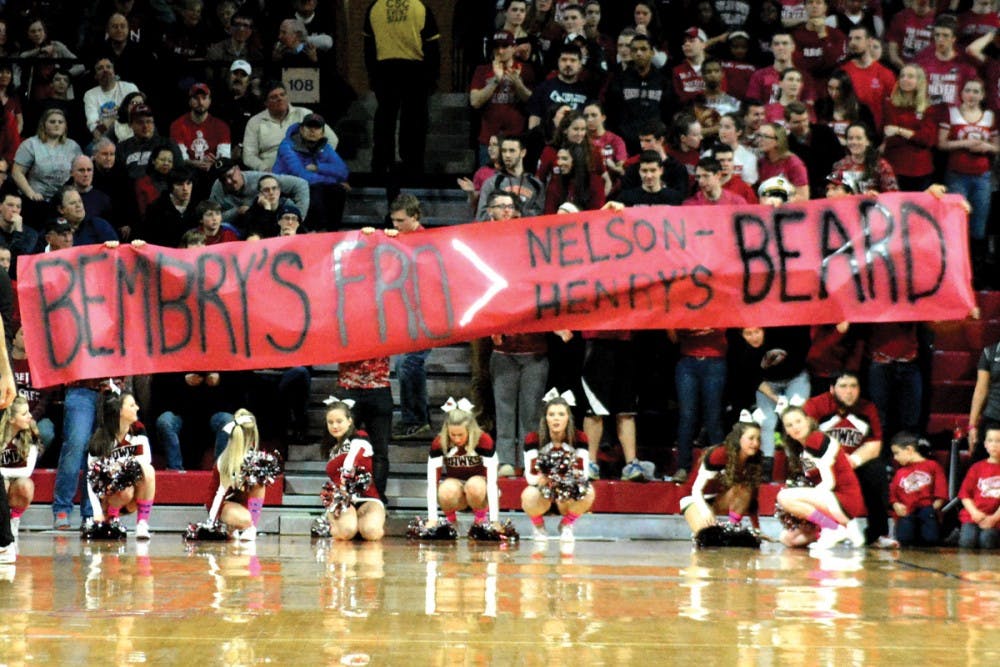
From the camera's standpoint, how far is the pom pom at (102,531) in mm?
13008

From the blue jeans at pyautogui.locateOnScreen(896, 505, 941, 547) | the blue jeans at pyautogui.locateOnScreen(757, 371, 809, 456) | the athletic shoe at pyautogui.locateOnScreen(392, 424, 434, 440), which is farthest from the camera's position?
the athletic shoe at pyautogui.locateOnScreen(392, 424, 434, 440)

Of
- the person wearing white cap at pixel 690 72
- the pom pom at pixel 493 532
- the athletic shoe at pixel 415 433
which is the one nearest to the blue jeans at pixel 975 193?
the person wearing white cap at pixel 690 72

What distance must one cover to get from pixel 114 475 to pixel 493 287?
331 centimetres

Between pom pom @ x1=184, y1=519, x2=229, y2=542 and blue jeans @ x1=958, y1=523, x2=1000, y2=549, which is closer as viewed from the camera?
pom pom @ x1=184, y1=519, x2=229, y2=542

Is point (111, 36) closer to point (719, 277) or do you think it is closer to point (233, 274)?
point (233, 274)

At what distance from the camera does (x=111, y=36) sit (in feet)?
61.0

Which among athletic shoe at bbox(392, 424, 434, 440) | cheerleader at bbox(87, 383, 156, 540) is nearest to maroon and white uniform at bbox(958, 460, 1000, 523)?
athletic shoe at bbox(392, 424, 434, 440)

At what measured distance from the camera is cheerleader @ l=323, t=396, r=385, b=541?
13180mm

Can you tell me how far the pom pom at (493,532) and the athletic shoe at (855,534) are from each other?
102 inches

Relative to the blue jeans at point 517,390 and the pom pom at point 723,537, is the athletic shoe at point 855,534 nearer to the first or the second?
the pom pom at point 723,537

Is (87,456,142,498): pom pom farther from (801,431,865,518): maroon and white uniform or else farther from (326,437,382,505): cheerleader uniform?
(801,431,865,518): maroon and white uniform

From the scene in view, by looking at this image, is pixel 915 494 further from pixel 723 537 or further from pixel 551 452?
pixel 551 452

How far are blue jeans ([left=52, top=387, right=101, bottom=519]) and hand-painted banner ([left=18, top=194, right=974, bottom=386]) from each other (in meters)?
0.47

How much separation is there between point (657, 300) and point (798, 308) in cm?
113
